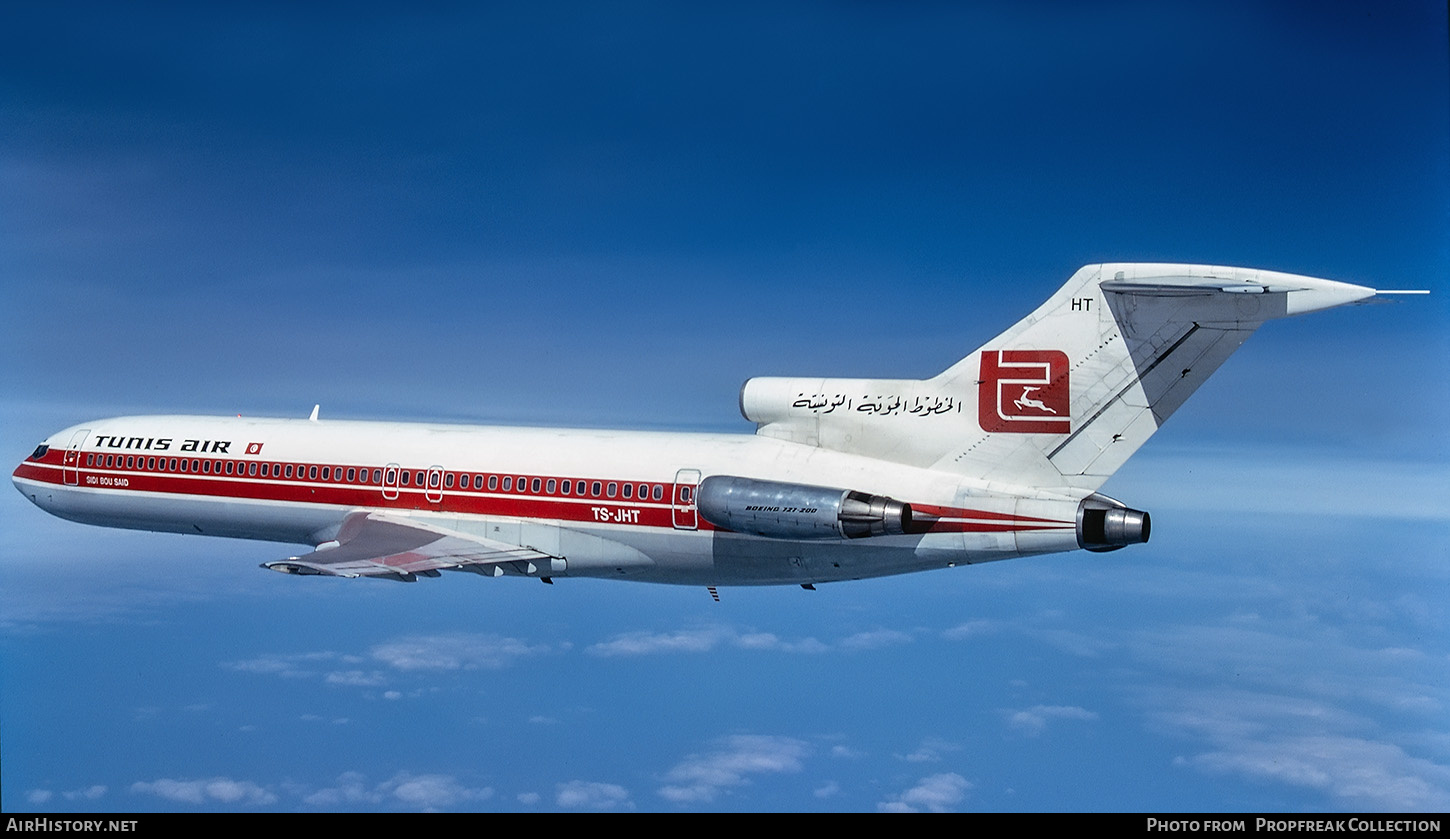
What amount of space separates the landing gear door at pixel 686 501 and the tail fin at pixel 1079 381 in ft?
8.38

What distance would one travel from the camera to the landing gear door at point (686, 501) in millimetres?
19562

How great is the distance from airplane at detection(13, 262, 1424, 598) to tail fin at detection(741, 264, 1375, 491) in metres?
0.03

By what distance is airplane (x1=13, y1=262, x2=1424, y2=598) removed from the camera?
16.9m

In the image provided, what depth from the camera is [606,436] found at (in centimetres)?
2152

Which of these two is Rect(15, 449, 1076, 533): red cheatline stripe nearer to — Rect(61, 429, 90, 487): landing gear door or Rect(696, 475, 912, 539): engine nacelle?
Rect(61, 429, 90, 487): landing gear door

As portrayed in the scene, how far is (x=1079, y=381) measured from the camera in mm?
17328

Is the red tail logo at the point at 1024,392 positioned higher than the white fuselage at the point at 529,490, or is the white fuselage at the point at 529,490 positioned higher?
the red tail logo at the point at 1024,392

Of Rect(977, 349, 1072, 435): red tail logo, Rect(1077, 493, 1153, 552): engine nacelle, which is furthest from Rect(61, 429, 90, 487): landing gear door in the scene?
Rect(1077, 493, 1153, 552): engine nacelle

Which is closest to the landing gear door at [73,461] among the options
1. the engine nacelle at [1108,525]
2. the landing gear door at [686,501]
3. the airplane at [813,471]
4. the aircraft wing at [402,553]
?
the airplane at [813,471]

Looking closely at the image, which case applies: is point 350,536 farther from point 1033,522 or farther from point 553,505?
point 1033,522

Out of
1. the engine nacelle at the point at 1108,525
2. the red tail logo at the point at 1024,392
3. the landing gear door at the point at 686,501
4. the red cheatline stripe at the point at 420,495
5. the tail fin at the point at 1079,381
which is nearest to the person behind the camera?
the tail fin at the point at 1079,381

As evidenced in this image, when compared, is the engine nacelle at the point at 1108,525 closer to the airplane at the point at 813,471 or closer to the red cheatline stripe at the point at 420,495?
the airplane at the point at 813,471

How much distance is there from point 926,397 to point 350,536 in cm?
1159
